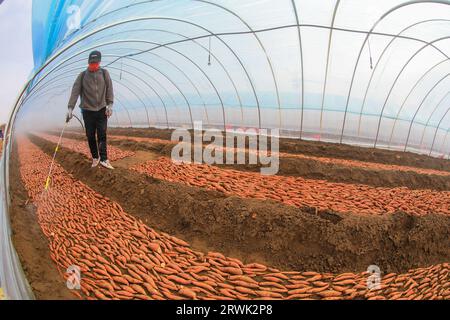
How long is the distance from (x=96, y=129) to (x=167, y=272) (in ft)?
2.39

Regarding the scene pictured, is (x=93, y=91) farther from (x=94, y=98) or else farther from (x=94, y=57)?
(x=94, y=57)

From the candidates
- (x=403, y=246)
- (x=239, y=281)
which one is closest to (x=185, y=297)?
(x=239, y=281)

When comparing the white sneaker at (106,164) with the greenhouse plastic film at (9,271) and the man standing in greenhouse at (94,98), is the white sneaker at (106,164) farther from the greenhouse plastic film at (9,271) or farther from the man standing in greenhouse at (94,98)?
the greenhouse plastic film at (9,271)

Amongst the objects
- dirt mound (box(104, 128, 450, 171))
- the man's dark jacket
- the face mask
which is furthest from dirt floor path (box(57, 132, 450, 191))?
the face mask

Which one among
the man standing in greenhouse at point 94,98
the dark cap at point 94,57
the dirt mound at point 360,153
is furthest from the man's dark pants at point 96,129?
the dirt mound at point 360,153

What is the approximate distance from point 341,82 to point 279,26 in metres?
2.17

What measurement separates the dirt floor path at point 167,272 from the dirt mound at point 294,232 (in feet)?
0.20

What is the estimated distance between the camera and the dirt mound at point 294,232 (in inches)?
32.2

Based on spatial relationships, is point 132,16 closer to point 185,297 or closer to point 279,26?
point 279,26

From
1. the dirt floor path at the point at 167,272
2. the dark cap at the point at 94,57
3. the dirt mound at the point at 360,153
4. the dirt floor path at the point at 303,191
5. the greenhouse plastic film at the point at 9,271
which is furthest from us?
the dirt mound at the point at 360,153

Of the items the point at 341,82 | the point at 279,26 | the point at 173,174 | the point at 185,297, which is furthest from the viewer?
the point at 341,82

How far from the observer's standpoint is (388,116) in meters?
5.83

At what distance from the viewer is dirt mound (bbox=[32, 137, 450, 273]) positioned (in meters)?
0.82

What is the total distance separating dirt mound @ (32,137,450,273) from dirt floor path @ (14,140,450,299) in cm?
6
